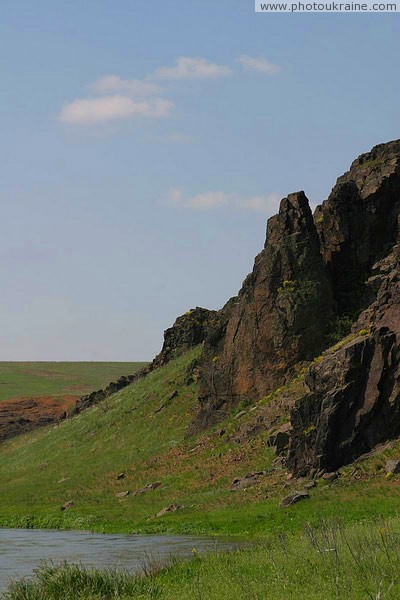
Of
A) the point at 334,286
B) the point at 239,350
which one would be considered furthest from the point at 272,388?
the point at 334,286

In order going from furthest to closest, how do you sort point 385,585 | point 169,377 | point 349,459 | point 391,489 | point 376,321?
1. point 169,377
2. point 376,321
3. point 349,459
4. point 391,489
5. point 385,585

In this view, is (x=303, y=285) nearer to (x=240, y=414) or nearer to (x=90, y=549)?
(x=240, y=414)

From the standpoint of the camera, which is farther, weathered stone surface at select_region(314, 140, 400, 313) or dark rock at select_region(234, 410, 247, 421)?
weathered stone surface at select_region(314, 140, 400, 313)

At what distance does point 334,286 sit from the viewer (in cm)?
8075

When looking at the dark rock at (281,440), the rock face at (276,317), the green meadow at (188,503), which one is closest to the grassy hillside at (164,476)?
the green meadow at (188,503)

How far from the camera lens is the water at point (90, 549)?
40.1 metres

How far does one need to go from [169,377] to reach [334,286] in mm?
31665

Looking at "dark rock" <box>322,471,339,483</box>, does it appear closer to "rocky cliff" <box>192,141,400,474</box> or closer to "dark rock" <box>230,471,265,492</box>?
"dark rock" <box>230,471,265,492</box>

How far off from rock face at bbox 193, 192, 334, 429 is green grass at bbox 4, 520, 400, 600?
144ft

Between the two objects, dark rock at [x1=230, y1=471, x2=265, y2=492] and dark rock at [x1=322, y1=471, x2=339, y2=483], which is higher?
dark rock at [x1=322, y1=471, x2=339, y2=483]

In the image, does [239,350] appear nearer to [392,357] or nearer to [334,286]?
[334,286]

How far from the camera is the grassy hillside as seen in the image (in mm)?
49594

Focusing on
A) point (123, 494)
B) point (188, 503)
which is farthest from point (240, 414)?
point (188, 503)

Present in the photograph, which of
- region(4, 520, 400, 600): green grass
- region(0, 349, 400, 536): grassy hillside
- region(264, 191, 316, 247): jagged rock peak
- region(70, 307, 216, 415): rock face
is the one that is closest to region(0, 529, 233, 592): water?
region(0, 349, 400, 536): grassy hillside
